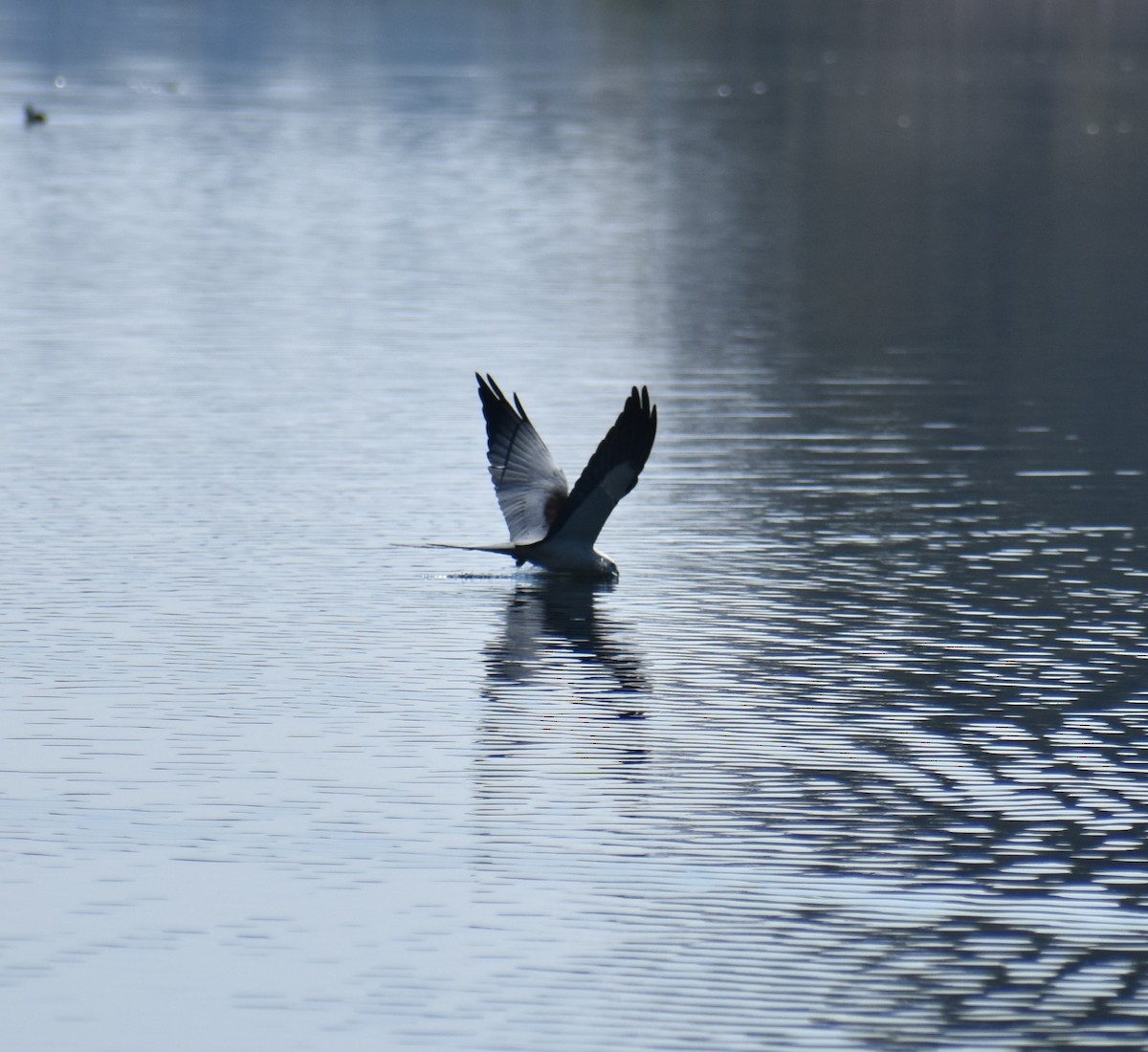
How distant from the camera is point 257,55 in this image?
8638 centimetres

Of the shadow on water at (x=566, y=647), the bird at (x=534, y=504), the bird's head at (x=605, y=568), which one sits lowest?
the shadow on water at (x=566, y=647)

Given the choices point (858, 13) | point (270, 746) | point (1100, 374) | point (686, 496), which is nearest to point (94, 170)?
point (1100, 374)

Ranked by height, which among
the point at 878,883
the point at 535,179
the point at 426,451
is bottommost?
the point at 878,883

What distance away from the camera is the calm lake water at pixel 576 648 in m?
8.27

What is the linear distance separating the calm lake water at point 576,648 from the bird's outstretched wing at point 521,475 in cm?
36

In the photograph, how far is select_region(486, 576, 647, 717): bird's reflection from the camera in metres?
11.8

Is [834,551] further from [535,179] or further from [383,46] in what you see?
[383,46]

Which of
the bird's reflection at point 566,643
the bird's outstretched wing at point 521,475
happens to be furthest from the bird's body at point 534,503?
the bird's reflection at point 566,643

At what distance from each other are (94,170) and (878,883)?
1417 inches

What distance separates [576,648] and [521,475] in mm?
1691

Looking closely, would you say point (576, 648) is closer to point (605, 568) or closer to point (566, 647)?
point (566, 647)

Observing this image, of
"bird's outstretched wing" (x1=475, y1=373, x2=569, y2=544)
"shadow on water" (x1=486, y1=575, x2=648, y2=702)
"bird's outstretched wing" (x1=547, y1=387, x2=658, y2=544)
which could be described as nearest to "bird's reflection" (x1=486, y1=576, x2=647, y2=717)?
"shadow on water" (x1=486, y1=575, x2=648, y2=702)

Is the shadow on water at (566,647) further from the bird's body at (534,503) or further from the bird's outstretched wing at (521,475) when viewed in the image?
the bird's outstretched wing at (521,475)

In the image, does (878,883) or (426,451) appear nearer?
(878,883)
